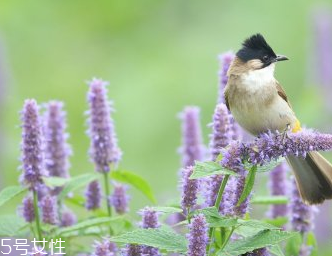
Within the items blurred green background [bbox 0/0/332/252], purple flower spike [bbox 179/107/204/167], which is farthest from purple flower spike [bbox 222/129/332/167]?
blurred green background [bbox 0/0/332/252]

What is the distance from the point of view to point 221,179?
4.31 meters

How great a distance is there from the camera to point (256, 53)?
16.0ft

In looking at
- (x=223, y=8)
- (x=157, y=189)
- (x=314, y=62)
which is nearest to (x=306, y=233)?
(x=314, y=62)

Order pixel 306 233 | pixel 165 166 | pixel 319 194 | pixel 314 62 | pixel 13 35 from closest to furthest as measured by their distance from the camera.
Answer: pixel 319 194 < pixel 306 233 < pixel 314 62 < pixel 165 166 < pixel 13 35

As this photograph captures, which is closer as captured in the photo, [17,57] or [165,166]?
[165,166]

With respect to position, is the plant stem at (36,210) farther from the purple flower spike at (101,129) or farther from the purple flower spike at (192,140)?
the purple flower spike at (192,140)

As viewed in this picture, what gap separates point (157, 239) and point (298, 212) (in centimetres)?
111

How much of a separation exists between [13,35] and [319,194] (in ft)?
27.9

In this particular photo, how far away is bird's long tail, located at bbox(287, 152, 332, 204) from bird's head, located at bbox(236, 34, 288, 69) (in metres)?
0.50

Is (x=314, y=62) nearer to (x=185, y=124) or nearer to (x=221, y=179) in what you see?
(x=185, y=124)

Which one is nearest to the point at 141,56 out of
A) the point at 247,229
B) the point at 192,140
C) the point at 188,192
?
the point at 192,140

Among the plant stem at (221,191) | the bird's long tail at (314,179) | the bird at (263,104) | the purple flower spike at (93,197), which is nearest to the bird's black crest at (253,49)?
the bird at (263,104)

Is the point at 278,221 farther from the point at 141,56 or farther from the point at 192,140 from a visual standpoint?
the point at 141,56

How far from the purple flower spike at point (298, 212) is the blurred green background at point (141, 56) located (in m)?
4.23
